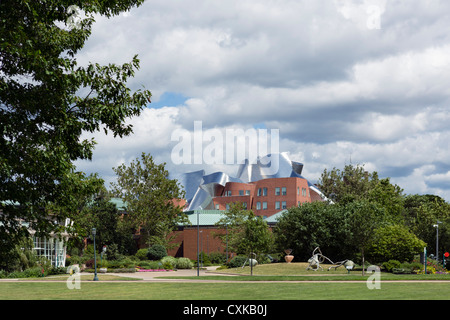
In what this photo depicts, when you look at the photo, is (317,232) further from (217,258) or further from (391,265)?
(217,258)

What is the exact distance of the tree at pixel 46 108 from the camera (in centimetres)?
1155

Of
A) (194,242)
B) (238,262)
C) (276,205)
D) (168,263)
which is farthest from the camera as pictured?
(276,205)

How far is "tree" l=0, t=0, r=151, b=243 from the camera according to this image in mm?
11555

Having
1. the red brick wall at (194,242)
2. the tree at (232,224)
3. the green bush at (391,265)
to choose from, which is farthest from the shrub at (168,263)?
the green bush at (391,265)

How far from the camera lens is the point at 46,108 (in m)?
11.9

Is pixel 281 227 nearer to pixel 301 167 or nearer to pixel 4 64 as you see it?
pixel 4 64

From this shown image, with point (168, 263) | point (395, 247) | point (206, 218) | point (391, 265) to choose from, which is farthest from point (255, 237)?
point (206, 218)

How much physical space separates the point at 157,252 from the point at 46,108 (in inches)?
2617

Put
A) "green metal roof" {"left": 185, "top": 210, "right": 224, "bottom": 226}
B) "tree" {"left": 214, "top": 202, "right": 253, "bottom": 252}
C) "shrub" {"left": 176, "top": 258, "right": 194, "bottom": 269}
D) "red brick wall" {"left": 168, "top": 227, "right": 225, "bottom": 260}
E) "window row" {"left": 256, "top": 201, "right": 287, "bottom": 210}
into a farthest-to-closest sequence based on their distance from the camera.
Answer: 1. "window row" {"left": 256, "top": 201, "right": 287, "bottom": 210}
2. "green metal roof" {"left": 185, "top": 210, "right": 224, "bottom": 226}
3. "red brick wall" {"left": 168, "top": 227, "right": 225, "bottom": 260}
4. "tree" {"left": 214, "top": 202, "right": 253, "bottom": 252}
5. "shrub" {"left": 176, "top": 258, "right": 194, "bottom": 269}

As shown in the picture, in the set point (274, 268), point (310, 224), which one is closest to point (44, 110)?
point (274, 268)

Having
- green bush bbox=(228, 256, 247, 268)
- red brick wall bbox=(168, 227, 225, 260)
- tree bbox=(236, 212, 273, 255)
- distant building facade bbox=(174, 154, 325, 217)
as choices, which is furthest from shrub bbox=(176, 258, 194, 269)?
distant building facade bbox=(174, 154, 325, 217)

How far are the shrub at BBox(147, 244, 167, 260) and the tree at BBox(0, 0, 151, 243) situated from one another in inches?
2543

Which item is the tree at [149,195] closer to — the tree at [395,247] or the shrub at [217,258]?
the shrub at [217,258]

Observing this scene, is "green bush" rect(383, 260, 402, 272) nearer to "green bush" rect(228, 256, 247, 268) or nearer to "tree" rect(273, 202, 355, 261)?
"tree" rect(273, 202, 355, 261)
